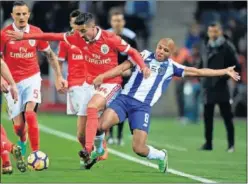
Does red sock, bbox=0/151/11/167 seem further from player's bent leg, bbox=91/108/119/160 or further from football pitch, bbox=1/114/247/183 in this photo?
player's bent leg, bbox=91/108/119/160

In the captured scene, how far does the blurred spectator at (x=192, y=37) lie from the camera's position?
1182 inches

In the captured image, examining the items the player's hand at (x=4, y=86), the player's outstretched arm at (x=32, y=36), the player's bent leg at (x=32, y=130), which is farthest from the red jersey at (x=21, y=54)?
the player's hand at (x=4, y=86)

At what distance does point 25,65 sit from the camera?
14.9 metres

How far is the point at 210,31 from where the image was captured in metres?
19.0

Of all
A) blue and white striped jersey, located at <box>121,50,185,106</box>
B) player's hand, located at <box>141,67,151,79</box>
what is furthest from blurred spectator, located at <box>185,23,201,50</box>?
player's hand, located at <box>141,67,151,79</box>

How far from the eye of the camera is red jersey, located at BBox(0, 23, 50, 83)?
48.5 feet

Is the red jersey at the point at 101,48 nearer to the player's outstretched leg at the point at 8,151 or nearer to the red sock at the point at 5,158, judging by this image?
the player's outstretched leg at the point at 8,151

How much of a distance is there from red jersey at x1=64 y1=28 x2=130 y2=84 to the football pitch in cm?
141

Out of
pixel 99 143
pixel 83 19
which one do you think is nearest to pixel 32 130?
pixel 99 143

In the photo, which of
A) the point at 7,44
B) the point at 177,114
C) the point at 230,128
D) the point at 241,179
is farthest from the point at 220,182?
the point at 177,114

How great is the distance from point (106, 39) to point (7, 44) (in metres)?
1.39

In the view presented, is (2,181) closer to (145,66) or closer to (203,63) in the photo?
(145,66)

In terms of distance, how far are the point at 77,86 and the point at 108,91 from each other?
4.55ft

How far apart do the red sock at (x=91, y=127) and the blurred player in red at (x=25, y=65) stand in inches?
29.8
